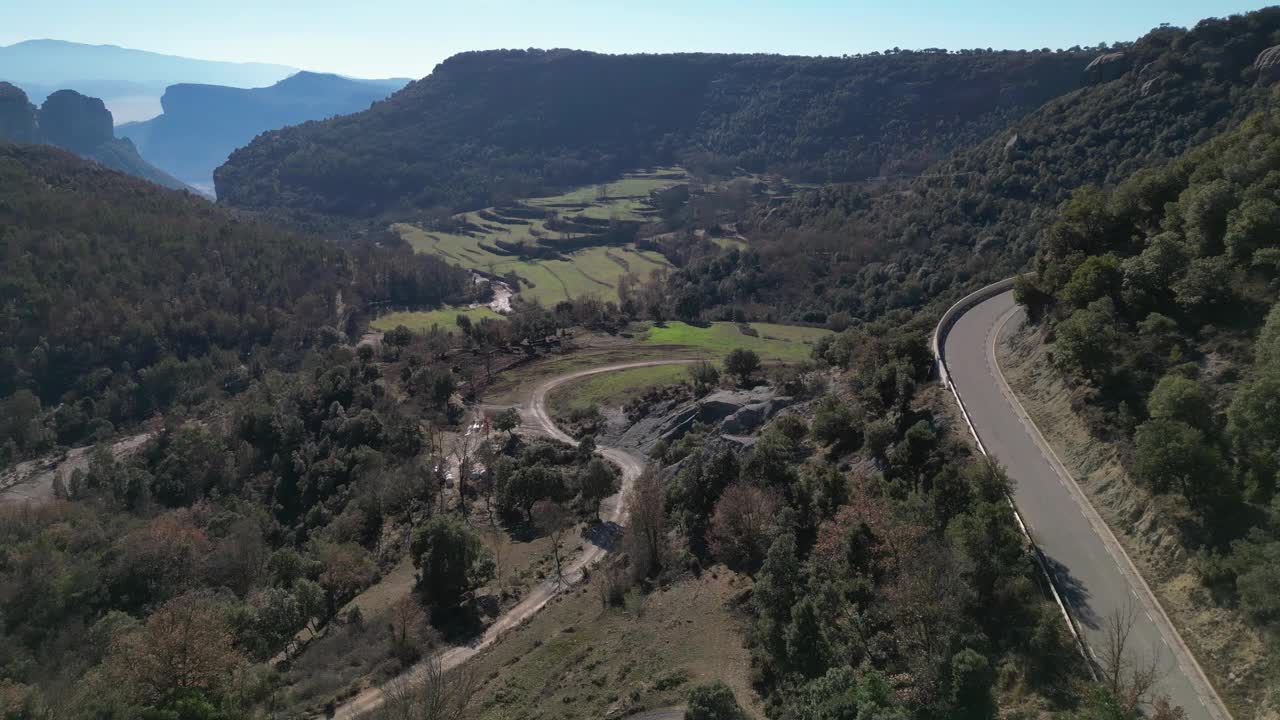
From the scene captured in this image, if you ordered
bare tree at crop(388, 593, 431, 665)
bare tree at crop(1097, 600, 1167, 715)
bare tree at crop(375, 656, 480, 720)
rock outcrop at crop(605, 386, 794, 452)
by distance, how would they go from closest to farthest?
bare tree at crop(1097, 600, 1167, 715) → bare tree at crop(375, 656, 480, 720) → bare tree at crop(388, 593, 431, 665) → rock outcrop at crop(605, 386, 794, 452)

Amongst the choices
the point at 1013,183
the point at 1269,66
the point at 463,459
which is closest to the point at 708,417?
the point at 463,459

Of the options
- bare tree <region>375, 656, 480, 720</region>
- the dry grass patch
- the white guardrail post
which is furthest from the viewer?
the dry grass patch

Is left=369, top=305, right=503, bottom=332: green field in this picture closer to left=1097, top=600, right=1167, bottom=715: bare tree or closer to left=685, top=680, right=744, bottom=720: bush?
left=685, top=680, right=744, bottom=720: bush

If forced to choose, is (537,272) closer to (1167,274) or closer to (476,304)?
(476,304)

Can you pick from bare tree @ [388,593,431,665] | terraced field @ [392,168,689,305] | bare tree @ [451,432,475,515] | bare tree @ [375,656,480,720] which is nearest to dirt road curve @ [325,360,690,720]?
bare tree @ [388,593,431,665]

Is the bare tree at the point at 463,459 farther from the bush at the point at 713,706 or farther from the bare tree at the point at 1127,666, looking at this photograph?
the bare tree at the point at 1127,666

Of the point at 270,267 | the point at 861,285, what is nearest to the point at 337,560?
the point at 861,285
